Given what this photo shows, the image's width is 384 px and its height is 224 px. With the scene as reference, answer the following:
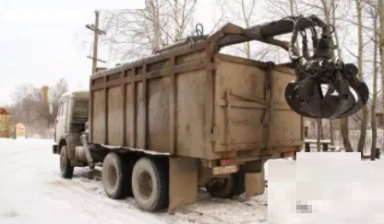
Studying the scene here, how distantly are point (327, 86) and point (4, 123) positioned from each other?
25467mm

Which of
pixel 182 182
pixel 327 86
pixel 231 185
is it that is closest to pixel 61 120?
pixel 231 185

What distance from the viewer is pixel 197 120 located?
509 cm

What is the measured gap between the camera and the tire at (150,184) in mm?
5762

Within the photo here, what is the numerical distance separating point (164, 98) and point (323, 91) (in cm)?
238

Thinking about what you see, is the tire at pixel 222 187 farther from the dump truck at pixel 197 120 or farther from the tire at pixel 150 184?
the tire at pixel 150 184

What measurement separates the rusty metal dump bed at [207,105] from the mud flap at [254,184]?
73 cm

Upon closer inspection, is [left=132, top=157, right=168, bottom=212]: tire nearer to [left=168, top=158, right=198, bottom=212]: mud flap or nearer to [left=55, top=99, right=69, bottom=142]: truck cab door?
[left=168, top=158, right=198, bottom=212]: mud flap

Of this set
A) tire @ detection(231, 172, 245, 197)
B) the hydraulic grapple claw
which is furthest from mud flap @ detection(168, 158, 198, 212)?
the hydraulic grapple claw

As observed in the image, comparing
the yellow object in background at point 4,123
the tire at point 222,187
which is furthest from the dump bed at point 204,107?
the yellow object in background at point 4,123

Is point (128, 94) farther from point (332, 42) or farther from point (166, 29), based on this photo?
point (166, 29)

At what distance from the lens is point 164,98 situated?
5816 millimetres

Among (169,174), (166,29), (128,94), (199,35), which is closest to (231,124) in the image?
(169,174)

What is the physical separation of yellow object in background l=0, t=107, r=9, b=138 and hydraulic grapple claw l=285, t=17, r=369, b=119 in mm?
23832

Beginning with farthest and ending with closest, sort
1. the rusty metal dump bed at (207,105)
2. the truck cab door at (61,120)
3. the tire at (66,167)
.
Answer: the truck cab door at (61,120)
the tire at (66,167)
the rusty metal dump bed at (207,105)
